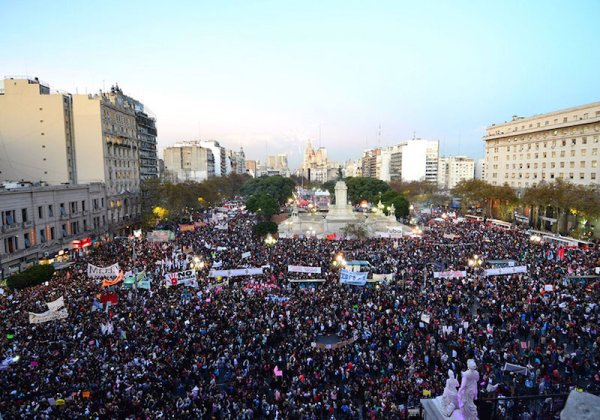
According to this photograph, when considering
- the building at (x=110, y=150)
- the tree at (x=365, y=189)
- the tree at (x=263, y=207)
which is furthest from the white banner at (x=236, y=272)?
the tree at (x=365, y=189)

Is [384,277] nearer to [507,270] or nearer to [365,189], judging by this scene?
[507,270]

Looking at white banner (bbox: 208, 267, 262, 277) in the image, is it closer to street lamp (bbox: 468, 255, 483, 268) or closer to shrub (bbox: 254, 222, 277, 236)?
street lamp (bbox: 468, 255, 483, 268)

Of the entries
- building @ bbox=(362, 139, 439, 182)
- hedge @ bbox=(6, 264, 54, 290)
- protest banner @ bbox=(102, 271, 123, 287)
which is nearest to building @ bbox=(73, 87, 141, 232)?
hedge @ bbox=(6, 264, 54, 290)

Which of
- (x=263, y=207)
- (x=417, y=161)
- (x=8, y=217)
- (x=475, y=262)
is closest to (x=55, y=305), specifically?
(x=8, y=217)

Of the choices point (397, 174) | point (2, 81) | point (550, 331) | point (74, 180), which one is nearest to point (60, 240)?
point (74, 180)

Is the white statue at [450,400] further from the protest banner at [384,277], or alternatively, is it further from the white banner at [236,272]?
the white banner at [236,272]

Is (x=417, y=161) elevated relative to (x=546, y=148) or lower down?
elevated
